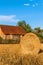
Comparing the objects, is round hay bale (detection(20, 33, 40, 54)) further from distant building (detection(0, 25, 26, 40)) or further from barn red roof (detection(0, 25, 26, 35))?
barn red roof (detection(0, 25, 26, 35))

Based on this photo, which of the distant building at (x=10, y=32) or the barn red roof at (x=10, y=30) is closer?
the distant building at (x=10, y=32)

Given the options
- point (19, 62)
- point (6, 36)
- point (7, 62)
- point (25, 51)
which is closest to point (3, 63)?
point (7, 62)

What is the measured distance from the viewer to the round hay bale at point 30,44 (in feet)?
43.4

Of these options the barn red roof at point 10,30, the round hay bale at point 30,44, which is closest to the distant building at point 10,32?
the barn red roof at point 10,30

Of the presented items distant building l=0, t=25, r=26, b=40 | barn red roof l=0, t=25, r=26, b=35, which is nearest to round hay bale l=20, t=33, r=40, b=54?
distant building l=0, t=25, r=26, b=40

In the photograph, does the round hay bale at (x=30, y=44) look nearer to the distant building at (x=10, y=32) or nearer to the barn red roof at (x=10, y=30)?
the distant building at (x=10, y=32)

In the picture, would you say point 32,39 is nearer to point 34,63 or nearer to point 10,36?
point 34,63

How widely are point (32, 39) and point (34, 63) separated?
20.3 ft

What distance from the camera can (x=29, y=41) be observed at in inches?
552

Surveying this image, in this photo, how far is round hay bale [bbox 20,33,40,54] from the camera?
1323 centimetres

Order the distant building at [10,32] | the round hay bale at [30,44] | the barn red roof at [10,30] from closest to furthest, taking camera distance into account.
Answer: the round hay bale at [30,44] → the distant building at [10,32] → the barn red roof at [10,30]

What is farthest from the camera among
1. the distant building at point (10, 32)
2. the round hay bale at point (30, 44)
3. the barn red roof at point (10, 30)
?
the barn red roof at point (10, 30)

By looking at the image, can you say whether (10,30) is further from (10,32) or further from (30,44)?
(30,44)

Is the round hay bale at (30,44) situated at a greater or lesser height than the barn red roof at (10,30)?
lesser
